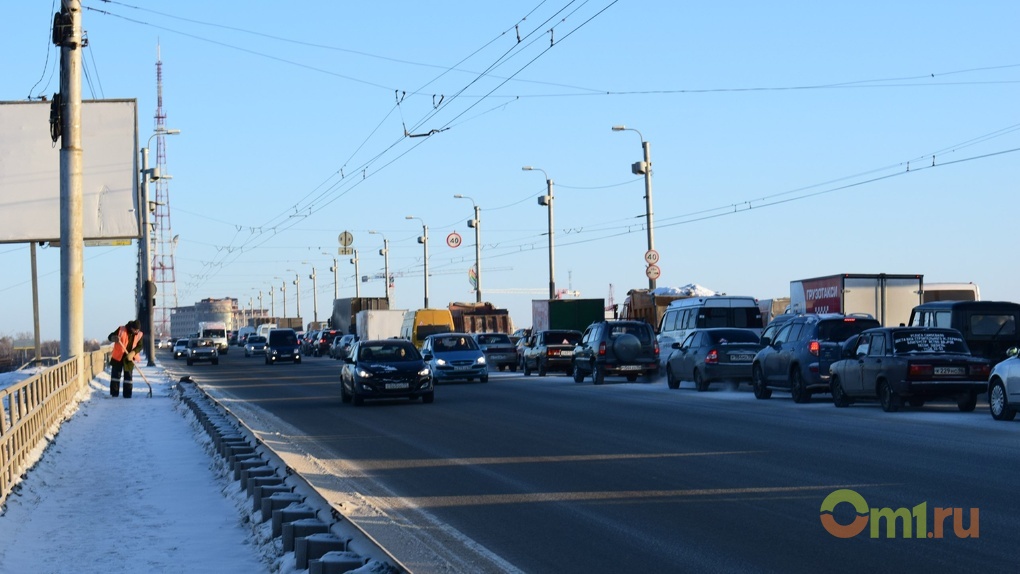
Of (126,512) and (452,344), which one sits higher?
(452,344)

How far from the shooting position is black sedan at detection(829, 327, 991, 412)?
21391mm

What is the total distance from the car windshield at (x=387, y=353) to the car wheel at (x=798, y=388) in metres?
8.11

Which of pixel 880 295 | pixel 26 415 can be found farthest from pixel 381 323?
pixel 26 415

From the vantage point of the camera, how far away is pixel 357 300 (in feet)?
253

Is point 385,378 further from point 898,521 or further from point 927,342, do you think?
point 898,521

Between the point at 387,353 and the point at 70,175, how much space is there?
25.2 ft

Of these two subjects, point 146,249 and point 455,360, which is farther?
point 146,249

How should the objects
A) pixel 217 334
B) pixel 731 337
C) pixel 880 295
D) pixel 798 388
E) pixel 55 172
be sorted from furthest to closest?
pixel 217 334
pixel 55 172
pixel 880 295
pixel 731 337
pixel 798 388

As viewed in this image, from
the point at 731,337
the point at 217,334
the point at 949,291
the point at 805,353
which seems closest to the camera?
the point at 805,353

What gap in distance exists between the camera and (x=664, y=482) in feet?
41.9

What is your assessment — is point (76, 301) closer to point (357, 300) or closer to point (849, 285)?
point (849, 285)

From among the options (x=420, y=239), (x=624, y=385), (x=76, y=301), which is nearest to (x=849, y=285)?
(x=624, y=385)

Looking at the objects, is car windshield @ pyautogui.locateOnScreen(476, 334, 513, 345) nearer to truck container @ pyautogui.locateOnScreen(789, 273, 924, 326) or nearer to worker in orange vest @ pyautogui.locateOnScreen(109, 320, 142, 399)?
truck container @ pyautogui.locateOnScreen(789, 273, 924, 326)

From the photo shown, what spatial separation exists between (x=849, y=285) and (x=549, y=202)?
24.0 meters
